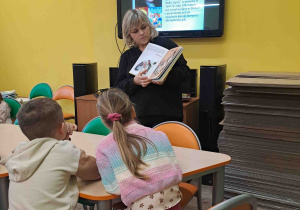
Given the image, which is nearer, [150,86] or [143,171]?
[143,171]

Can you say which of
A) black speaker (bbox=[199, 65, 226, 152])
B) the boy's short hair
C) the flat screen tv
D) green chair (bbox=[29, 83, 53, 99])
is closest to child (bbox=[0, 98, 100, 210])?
the boy's short hair

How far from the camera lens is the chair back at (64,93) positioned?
3.64m

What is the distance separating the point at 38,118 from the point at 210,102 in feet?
5.68

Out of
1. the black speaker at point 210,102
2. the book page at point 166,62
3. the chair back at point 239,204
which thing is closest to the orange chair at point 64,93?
the black speaker at point 210,102

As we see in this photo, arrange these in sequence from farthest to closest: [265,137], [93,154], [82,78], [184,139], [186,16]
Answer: [82,78] < [186,16] < [265,137] < [184,139] < [93,154]

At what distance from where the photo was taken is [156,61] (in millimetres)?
1872

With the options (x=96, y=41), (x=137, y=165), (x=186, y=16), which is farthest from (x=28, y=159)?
(x=96, y=41)

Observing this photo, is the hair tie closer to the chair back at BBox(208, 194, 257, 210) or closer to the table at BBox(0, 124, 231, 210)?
the table at BBox(0, 124, 231, 210)

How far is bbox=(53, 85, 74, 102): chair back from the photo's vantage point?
3.64 metres

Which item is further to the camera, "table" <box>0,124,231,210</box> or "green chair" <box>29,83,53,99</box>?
"green chair" <box>29,83,53,99</box>

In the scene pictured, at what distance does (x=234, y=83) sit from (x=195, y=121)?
957 millimetres

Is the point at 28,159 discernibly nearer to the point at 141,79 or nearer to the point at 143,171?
the point at 143,171

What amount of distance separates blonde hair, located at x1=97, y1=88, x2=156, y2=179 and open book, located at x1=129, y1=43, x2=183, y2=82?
0.56m

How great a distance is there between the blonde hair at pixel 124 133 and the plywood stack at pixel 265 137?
1.12 meters
